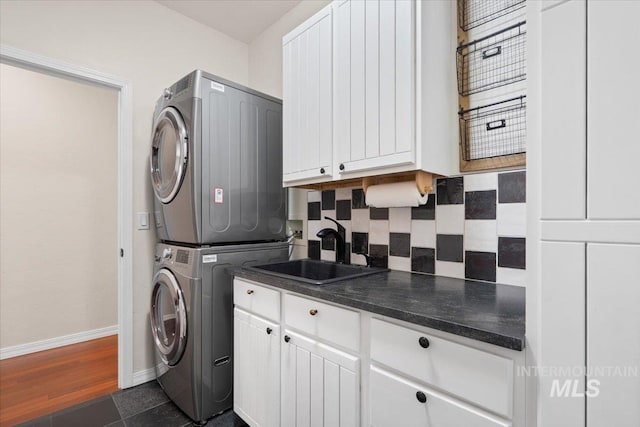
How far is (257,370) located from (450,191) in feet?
4.20

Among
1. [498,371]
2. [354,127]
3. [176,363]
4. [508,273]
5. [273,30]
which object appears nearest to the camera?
[498,371]

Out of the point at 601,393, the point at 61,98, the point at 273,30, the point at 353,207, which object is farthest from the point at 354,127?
the point at 61,98

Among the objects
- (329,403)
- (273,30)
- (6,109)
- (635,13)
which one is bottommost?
(329,403)

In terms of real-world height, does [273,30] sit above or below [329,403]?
above

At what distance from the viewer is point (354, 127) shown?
148 centimetres

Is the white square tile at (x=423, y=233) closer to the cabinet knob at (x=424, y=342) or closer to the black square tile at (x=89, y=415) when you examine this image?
the cabinet knob at (x=424, y=342)

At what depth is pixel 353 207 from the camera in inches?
74.5

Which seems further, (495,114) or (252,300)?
(252,300)

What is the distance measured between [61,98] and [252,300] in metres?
2.97

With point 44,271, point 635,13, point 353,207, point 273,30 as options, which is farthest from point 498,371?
point 44,271

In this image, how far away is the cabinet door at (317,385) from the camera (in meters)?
1.11

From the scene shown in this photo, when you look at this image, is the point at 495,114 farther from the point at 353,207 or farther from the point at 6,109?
the point at 6,109

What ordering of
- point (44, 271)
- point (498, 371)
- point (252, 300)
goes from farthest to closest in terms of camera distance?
point (44, 271) < point (252, 300) < point (498, 371)

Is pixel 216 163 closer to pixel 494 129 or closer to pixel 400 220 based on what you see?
pixel 400 220
